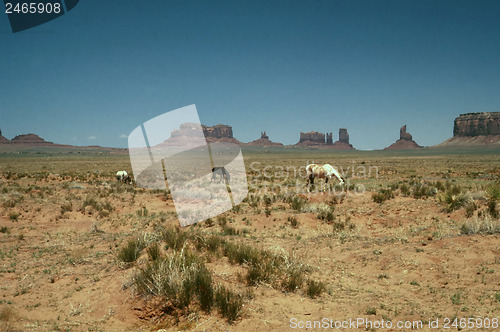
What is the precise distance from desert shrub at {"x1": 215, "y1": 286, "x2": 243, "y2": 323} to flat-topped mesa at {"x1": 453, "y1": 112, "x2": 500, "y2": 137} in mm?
209438

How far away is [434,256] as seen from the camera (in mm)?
6879

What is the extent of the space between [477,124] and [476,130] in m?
3.58

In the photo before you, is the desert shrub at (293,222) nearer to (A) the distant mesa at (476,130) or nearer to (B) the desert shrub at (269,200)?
(B) the desert shrub at (269,200)

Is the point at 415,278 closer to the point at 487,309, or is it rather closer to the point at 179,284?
the point at 487,309

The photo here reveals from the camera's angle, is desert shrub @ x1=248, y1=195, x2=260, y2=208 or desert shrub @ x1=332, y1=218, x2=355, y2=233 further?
desert shrub @ x1=248, y1=195, x2=260, y2=208

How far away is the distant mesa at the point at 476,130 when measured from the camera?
534 feet

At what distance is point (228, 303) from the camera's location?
14.8 ft

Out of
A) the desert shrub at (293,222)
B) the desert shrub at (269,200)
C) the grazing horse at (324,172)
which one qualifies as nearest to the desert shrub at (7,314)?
the desert shrub at (293,222)

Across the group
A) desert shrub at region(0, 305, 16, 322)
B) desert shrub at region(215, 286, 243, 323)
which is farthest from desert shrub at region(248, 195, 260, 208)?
desert shrub at region(0, 305, 16, 322)

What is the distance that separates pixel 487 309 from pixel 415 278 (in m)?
1.53

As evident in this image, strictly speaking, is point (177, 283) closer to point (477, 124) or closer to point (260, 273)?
point (260, 273)

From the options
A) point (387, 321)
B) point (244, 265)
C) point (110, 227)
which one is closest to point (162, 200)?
point (110, 227)

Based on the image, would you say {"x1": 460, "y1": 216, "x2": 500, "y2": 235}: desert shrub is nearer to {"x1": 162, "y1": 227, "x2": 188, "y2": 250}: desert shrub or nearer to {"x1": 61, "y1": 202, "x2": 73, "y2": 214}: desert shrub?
{"x1": 162, "y1": 227, "x2": 188, "y2": 250}: desert shrub

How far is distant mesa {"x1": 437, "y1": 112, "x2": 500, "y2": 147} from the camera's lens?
163 metres
